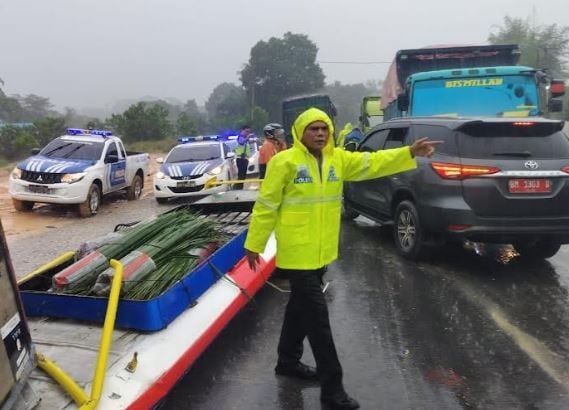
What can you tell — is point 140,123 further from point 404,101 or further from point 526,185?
point 526,185

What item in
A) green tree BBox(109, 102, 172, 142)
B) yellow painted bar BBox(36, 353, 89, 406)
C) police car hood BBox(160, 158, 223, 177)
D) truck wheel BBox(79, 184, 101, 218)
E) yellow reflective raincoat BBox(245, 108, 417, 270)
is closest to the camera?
yellow painted bar BBox(36, 353, 89, 406)

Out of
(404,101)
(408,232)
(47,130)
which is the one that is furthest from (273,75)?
(408,232)

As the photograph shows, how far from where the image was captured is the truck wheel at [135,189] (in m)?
14.5

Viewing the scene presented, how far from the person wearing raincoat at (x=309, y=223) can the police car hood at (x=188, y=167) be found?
9678 mm

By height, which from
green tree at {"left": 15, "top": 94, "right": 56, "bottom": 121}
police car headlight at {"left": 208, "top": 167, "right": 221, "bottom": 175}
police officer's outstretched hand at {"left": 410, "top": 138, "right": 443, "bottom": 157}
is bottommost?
police car headlight at {"left": 208, "top": 167, "right": 221, "bottom": 175}

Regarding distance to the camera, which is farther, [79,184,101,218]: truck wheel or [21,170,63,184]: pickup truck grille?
[79,184,101,218]: truck wheel

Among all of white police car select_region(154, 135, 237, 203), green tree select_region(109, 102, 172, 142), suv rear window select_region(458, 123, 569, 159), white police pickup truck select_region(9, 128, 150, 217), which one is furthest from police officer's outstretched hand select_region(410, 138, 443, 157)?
green tree select_region(109, 102, 172, 142)

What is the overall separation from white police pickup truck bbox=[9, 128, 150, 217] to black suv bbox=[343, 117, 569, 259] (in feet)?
25.4

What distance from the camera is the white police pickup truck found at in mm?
11320

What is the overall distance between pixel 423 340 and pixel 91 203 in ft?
30.2

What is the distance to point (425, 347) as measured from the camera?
4.27 metres

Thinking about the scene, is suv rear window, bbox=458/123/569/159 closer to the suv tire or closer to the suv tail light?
the suv tail light

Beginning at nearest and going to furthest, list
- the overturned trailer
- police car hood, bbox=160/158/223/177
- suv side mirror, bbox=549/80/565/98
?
the overturned trailer < suv side mirror, bbox=549/80/565/98 < police car hood, bbox=160/158/223/177

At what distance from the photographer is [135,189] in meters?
14.8
